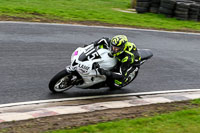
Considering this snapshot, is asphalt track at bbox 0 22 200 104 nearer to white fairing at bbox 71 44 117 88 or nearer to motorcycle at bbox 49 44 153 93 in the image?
motorcycle at bbox 49 44 153 93

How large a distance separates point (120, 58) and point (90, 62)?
30.0 inches

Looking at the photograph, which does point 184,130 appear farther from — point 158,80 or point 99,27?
point 99,27

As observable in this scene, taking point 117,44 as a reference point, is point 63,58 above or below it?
below

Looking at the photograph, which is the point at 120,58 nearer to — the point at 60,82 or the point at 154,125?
the point at 60,82

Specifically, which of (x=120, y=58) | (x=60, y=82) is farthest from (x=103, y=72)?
(x=60, y=82)

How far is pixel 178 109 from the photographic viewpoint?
7309 millimetres

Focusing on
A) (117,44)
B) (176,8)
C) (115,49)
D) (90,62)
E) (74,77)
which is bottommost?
(74,77)

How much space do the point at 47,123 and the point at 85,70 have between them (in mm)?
1717

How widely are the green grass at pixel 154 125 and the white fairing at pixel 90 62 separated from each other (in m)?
1.58

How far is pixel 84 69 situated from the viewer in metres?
7.22

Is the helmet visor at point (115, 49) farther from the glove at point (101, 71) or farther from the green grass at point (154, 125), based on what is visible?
the green grass at point (154, 125)

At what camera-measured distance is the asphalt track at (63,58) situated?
8102mm

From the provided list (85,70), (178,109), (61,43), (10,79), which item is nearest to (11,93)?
(10,79)

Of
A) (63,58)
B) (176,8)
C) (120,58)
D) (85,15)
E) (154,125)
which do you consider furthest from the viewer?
(176,8)
